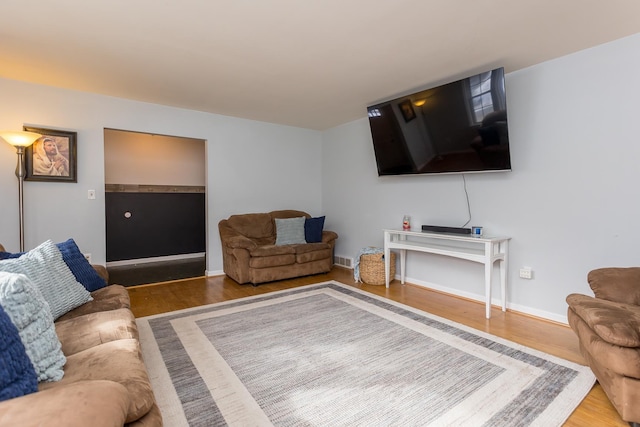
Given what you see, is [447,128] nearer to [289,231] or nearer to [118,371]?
[289,231]

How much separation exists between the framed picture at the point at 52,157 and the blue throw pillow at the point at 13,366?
127 inches

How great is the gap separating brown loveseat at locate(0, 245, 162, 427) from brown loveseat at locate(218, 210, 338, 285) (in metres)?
1.87

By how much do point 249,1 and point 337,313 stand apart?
256 centimetres

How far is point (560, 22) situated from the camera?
84.0 inches

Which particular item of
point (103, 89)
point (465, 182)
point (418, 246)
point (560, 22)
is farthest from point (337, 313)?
point (103, 89)

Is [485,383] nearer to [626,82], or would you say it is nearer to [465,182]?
[465,182]

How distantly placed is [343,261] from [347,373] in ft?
10.2

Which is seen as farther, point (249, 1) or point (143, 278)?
point (143, 278)

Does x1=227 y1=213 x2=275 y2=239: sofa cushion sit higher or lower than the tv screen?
lower

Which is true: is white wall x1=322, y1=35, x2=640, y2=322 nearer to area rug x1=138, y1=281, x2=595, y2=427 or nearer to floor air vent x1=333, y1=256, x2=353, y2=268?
area rug x1=138, y1=281, x2=595, y2=427

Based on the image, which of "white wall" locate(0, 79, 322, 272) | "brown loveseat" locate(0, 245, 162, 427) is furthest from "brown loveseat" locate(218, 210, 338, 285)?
"brown loveseat" locate(0, 245, 162, 427)

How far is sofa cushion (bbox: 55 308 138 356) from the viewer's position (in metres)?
1.40

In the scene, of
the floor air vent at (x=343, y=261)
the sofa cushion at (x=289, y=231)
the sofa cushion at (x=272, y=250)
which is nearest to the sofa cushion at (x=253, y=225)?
the sofa cushion at (x=289, y=231)

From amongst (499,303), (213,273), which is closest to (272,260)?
(213,273)
